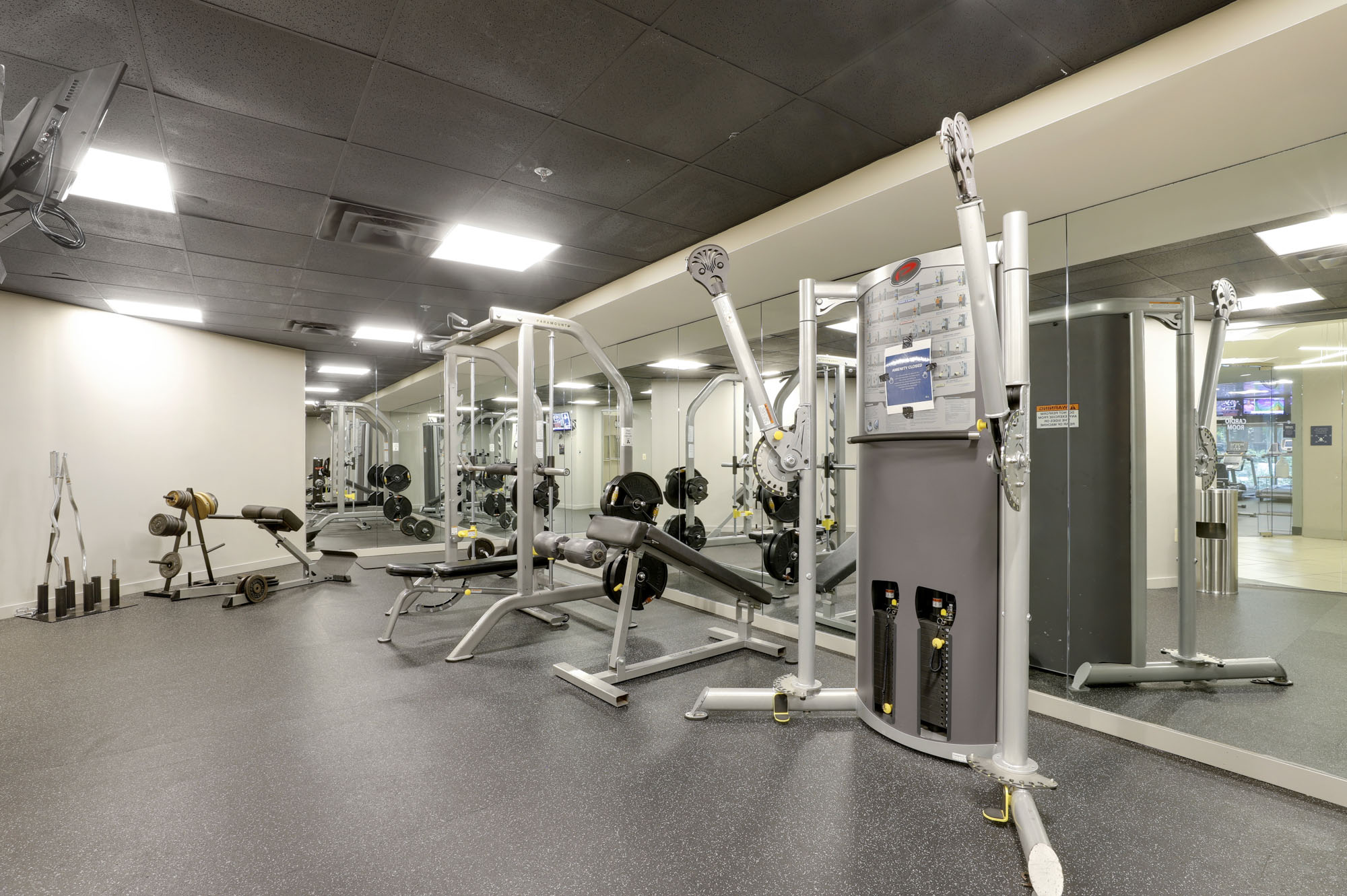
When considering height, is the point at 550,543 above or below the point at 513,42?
below

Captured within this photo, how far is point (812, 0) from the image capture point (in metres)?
2.15

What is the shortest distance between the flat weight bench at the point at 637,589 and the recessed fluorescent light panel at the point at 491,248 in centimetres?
221

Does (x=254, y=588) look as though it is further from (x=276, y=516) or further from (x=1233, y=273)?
(x=1233, y=273)

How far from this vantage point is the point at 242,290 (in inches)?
218

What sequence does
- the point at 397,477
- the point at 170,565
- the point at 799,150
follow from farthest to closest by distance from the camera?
the point at 397,477, the point at 170,565, the point at 799,150

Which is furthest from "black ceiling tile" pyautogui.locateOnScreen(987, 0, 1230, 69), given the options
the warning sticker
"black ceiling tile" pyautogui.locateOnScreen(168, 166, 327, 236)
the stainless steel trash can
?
"black ceiling tile" pyautogui.locateOnScreen(168, 166, 327, 236)

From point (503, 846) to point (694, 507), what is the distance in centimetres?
413

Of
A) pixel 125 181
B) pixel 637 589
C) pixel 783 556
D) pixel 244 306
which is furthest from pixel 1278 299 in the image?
pixel 244 306

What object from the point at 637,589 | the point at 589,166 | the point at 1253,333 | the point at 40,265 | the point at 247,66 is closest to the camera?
the point at 247,66

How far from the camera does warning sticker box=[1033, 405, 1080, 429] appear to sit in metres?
3.20

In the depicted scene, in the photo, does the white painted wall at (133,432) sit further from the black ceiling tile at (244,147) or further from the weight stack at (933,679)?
the weight stack at (933,679)

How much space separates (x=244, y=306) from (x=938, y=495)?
257 inches

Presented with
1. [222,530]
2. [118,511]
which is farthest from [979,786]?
[222,530]

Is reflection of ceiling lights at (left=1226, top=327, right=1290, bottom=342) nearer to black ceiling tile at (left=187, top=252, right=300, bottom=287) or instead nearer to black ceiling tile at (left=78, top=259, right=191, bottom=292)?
black ceiling tile at (left=187, top=252, right=300, bottom=287)
